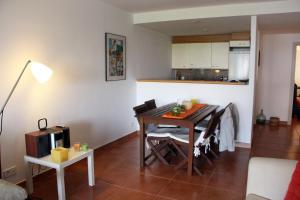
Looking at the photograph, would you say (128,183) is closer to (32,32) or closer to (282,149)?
(32,32)

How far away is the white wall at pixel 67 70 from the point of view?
9.08 feet

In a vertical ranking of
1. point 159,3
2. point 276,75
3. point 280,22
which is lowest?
point 276,75

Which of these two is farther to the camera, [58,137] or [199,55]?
[199,55]

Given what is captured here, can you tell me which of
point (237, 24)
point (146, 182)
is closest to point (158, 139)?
point (146, 182)

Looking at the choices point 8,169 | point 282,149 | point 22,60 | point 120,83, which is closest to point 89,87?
point 120,83

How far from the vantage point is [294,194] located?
156 centimetres

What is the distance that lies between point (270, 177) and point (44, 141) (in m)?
2.13

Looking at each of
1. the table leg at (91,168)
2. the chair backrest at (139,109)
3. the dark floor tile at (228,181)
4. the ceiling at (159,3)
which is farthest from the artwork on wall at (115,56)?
the dark floor tile at (228,181)

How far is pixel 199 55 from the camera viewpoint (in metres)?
6.83

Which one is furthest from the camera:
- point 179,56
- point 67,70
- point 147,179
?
point 179,56

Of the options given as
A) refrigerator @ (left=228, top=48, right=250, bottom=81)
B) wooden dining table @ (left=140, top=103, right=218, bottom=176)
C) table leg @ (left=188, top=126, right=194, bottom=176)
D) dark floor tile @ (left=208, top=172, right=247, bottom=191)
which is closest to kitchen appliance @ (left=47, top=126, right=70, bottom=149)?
wooden dining table @ (left=140, top=103, right=218, bottom=176)

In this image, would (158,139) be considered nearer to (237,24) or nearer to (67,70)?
(67,70)

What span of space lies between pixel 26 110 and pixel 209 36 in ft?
16.4

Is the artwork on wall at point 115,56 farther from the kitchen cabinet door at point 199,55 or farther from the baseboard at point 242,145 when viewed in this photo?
the kitchen cabinet door at point 199,55
